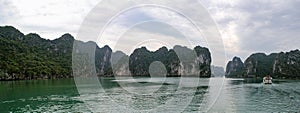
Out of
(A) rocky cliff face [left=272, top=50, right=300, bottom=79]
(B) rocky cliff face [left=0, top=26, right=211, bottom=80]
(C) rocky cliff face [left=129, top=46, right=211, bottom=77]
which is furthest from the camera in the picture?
(A) rocky cliff face [left=272, top=50, right=300, bottom=79]

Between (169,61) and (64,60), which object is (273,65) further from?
(64,60)

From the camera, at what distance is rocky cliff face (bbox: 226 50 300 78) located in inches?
6058

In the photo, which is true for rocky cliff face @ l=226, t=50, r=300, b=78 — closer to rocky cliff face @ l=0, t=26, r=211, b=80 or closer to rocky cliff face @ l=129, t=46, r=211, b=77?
rocky cliff face @ l=129, t=46, r=211, b=77

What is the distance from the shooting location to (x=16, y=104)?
115ft

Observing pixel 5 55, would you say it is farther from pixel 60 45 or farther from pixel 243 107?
pixel 243 107

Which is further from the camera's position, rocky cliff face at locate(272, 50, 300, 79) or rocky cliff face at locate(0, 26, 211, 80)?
rocky cliff face at locate(272, 50, 300, 79)

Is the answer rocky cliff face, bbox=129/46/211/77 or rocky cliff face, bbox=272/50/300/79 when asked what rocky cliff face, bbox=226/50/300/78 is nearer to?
rocky cliff face, bbox=272/50/300/79

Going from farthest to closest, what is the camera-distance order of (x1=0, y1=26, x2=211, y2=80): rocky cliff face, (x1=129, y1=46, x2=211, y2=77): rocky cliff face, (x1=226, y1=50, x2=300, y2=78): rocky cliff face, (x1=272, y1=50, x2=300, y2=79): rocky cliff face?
1. (x1=226, y1=50, x2=300, y2=78): rocky cliff face
2. (x1=272, y1=50, x2=300, y2=79): rocky cliff face
3. (x1=129, y1=46, x2=211, y2=77): rocky cliff face
4. (x1=0, y1=26, x2=211, y2=80): rocky cliff face

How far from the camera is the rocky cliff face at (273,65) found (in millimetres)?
153875

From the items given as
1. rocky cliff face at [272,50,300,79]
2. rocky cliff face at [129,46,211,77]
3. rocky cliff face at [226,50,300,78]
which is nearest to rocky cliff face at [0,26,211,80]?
rocky cliff face at [129,46,211,77]

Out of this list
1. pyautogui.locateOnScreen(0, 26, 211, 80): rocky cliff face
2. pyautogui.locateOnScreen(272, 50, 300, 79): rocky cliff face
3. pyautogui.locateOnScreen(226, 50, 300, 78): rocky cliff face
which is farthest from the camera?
pyautogui.locateOnScreen(226, 50, 300, 78): rocky cliff face

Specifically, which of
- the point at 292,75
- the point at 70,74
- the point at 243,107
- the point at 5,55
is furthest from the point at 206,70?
the point at 243,107

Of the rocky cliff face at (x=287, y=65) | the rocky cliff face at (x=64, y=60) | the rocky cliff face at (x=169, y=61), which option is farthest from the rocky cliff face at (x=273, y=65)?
the rocky cliff face at (x=64, y=60)

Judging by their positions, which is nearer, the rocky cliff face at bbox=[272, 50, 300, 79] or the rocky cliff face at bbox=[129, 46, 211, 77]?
the rocky cliff face at bbox=[129, 46, 211, 77]
